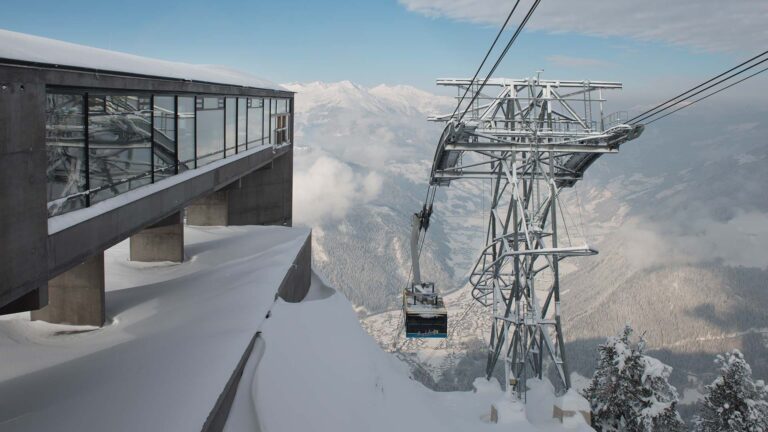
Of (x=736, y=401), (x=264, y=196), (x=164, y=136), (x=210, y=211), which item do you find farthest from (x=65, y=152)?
(x=736, y=401)

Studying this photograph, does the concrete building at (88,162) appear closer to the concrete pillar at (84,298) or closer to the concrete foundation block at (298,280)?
the concrete pillar at (84,298)

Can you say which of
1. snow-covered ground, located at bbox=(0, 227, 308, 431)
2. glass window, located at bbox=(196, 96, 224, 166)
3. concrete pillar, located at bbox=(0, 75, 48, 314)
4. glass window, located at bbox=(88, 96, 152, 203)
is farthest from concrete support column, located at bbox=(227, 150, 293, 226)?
concrete pillar, located at bbox=(0, 75, 48, 314)

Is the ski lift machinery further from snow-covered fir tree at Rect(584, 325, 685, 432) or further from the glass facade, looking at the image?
snow-covered fir tree at Rect(584, 325, 685, 432)

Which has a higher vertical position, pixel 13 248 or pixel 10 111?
pixel 10 111

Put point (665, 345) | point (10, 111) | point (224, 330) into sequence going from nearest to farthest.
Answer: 1. point (10, 111)
2. point (224, 330)
3. point (665, 345)

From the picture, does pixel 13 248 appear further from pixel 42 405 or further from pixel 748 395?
pixel 748 395

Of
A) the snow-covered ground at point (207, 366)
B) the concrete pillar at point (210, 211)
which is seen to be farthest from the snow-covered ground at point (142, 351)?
the concrete pillar at point (210, 211)

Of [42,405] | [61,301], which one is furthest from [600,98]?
[42,405]

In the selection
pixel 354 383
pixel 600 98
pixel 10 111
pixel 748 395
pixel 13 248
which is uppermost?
pixel 600 98
